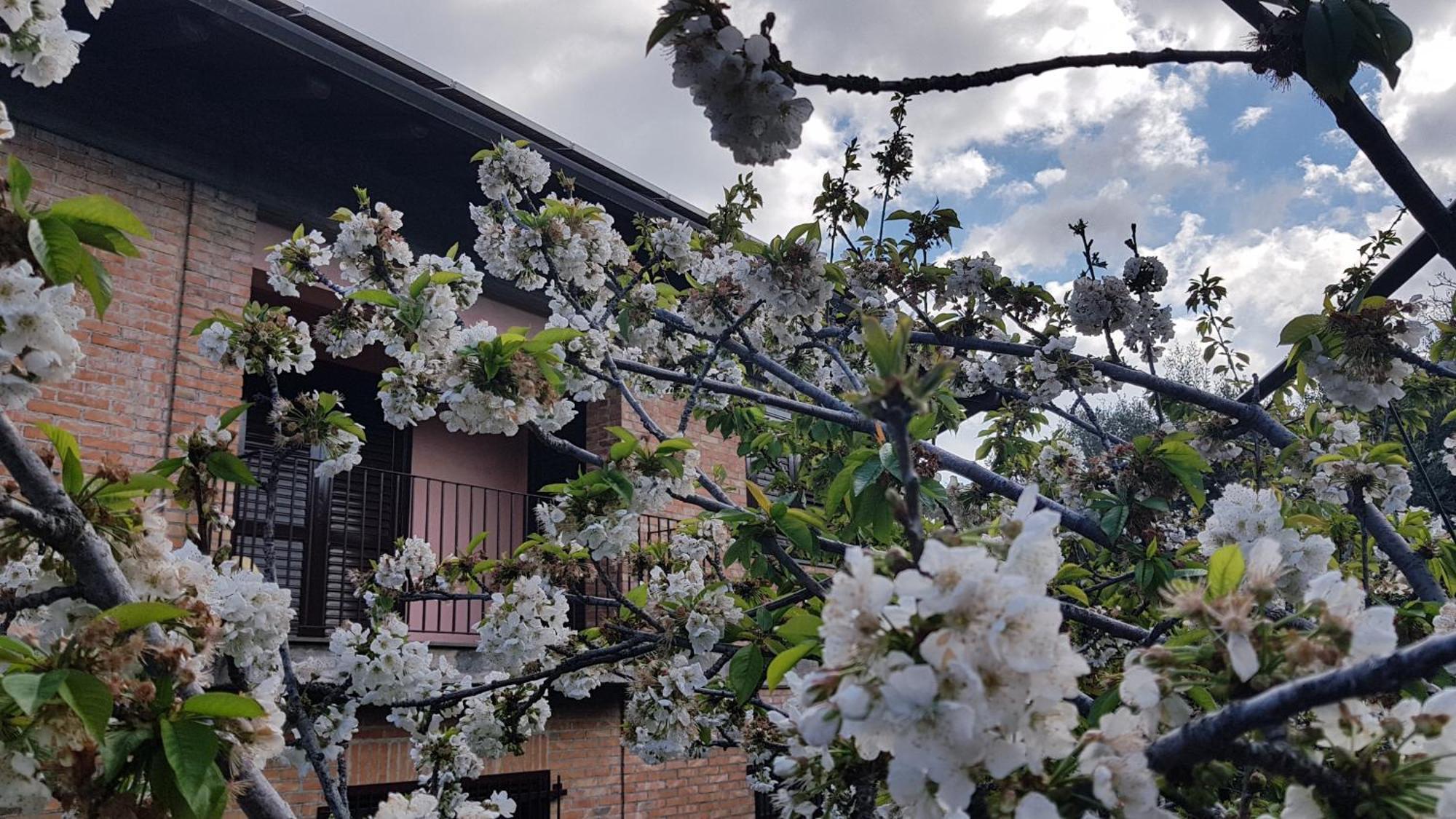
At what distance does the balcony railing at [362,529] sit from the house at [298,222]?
1.0 inches

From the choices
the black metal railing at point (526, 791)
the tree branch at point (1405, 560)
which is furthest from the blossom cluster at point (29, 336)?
the black metal railing at point (526, 791)

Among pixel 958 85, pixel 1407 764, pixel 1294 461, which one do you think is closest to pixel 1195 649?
pixel 1407 764

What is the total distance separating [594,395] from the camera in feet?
12.1

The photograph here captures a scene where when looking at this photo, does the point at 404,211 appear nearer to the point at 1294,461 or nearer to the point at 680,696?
the point at 680,696

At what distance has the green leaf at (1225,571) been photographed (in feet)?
3.82

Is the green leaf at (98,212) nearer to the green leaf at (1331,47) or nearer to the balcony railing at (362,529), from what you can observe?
the green leaf at (1331,47)

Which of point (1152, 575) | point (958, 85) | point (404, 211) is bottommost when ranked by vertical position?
point (1152, 575)

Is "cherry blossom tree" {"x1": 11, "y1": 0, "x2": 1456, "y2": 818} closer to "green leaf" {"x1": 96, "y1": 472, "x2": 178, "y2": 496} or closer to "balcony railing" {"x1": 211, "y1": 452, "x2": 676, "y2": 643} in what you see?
"green leaf" {"x1": 96, "y1": 472, "x2": 178, "y2": 496}

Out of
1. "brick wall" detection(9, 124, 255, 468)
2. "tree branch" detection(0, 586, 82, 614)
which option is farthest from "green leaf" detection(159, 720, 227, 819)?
"brick wall" detection(9, 124, 255, 468)

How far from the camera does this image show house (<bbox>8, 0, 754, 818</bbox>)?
471 cm

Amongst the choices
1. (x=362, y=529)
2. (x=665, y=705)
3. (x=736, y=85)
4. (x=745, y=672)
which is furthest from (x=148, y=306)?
(x=736, y=85)

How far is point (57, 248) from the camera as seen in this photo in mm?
1450

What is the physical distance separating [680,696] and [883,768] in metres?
2.37

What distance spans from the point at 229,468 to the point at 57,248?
832 millimetres
